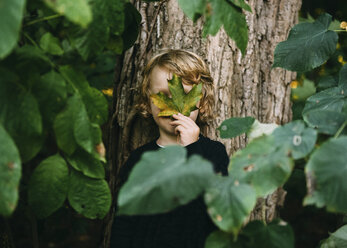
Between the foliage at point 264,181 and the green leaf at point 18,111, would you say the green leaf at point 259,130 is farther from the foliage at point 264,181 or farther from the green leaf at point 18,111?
the green leaf at point 18,111

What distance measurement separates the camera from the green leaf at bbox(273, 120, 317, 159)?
635 mm

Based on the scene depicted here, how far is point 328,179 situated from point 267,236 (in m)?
0.21

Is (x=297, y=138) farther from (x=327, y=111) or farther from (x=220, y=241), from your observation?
(x=220, y=241)

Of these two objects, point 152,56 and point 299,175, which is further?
point 152,56

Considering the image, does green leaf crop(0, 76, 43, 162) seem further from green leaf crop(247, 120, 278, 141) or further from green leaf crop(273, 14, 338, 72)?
green leaf crop(273, 14, 338, 72)

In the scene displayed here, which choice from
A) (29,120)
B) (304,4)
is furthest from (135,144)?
(304,4)

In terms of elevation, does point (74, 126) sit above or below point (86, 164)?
above

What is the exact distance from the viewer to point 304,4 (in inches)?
167

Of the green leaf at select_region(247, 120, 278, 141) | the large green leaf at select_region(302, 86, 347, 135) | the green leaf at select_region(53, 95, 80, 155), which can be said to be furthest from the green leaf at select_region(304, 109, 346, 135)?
the green leaf at select_region(53, 95, 80, 155)

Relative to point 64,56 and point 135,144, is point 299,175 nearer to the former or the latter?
point 135,144

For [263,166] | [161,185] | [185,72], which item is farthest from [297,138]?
[185,72]

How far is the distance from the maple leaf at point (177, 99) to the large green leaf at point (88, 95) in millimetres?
523

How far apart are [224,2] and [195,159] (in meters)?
0.42

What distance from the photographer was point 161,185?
57 centimetres
